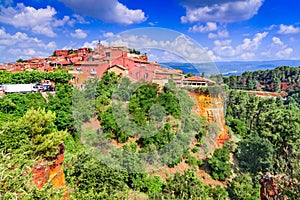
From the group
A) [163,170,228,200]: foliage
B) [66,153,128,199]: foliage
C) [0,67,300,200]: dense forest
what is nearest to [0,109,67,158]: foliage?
[0,67,300,200]: dense forest

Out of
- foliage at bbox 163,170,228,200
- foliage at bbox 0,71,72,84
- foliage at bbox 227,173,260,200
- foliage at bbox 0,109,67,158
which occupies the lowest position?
foliage at bbox 227,173,260,200

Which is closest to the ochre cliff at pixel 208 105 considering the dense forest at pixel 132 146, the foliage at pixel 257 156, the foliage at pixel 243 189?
the dense forest at pixel 132 146

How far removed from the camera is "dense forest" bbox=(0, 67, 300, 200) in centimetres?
509

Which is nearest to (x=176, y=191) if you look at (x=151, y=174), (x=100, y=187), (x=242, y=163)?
(x=151, y=174)

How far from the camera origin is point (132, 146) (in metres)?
7.93

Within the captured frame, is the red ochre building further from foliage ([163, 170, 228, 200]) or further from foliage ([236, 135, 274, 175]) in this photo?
foliage ([236, 135, 274, 175])

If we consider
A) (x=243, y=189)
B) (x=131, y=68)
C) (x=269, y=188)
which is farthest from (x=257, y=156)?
(x=131, y=68)

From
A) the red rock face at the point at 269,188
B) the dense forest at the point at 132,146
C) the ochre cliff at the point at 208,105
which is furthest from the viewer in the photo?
the ochre cliff at the point at 208,105

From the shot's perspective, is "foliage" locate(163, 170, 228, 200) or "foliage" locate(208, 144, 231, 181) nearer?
"foliage" locate(163, 170, 228, 200)

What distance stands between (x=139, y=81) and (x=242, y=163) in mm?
6337

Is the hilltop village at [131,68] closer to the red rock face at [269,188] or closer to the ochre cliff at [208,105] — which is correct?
the ochre cliff at [208,105]

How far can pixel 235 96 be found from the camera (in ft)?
54.2

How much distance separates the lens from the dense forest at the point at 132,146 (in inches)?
200

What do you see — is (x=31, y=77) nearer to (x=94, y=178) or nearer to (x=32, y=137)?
(x=32, y=137)
